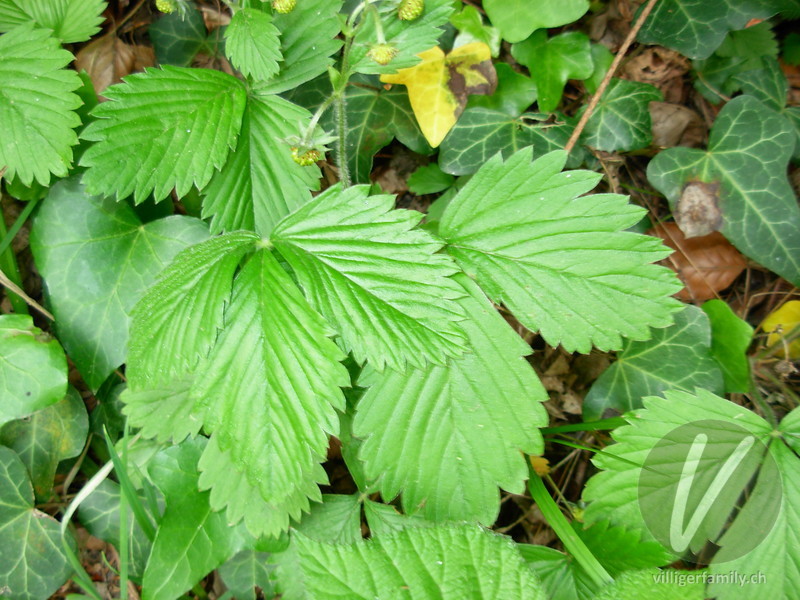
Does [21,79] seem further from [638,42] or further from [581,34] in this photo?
[638,42]

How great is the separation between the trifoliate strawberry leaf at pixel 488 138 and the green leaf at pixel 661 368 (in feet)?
2.05

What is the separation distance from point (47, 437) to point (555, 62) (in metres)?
2.12

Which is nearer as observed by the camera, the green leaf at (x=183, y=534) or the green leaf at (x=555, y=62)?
the green leaf at (x=183, y=534)

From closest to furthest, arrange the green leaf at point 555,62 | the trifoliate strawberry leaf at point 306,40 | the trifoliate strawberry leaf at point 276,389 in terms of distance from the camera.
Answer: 1. the trifoliate strawberry leaf at point 276,389
2. the trifoliate strawberry leaf at point 306,40
3. the green leaf at point 555,62

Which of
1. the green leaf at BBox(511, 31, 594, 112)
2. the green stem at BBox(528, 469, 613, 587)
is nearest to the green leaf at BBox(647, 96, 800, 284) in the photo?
the green leaf at BBox(511, 31, 594, 112)

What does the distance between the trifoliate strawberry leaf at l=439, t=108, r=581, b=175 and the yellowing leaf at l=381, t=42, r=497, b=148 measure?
0.05 meters

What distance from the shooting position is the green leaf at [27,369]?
5.49 ft

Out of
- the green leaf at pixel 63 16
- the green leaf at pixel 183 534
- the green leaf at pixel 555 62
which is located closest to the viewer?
the green leaf at pixel 183 534

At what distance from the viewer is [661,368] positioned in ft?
5.66

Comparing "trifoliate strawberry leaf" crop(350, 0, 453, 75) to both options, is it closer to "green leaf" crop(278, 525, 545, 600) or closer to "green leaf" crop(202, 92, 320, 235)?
"green leaf" crop(202, 92, 320, 235)

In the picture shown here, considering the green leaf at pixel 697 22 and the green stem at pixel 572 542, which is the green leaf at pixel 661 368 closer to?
the green stem at pixel 572 542

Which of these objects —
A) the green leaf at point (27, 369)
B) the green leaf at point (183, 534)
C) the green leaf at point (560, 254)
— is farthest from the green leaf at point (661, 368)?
the green leaf at point (27, 369)

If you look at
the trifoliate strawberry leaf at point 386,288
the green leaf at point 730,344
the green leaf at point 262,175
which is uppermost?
the green leaf at point 262,175

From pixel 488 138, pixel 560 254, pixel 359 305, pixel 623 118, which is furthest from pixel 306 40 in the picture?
pixel 623 118
